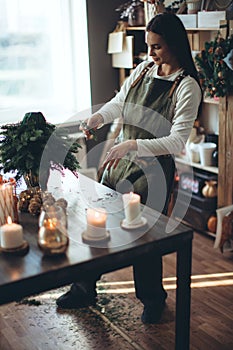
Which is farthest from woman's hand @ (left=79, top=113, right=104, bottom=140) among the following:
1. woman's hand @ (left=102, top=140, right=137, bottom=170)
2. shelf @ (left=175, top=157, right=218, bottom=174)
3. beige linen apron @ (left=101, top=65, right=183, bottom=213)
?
shelf @ (left=175, top=157, right=218, bottom=174)

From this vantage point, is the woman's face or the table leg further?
the woman's face

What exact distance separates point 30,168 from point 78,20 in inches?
84.9

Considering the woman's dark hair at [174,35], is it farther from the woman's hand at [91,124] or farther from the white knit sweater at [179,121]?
the woman's hand at [91,124]

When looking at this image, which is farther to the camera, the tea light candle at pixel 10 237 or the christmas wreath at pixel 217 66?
the christmas wreath at pixel 217 66

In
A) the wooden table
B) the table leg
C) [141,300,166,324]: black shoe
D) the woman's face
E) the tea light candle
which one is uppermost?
the woman's face

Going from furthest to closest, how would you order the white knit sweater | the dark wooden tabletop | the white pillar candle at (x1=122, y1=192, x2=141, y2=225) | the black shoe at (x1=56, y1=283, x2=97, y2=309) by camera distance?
the black shoe at (x1=56, y1=283, x2=97, y2=309)
the white knit sweater
the white pillar candle at (x1=122, y1=192, x2=141, y2=225)
the dark wooden tabletop

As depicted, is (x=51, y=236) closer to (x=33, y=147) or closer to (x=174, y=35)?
(x=33, y=147)

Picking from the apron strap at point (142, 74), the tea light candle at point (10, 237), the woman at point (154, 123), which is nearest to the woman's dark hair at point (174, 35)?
the woman at point (154, 123)

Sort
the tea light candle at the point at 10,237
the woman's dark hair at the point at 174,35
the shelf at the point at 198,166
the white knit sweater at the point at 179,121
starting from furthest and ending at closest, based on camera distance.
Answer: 1. the shelf at the point at 198,166
2. the woman's dark hair at the point at 174,35
3. the white knit sweater at the point at 179,121
4. the tea light candle at the point at 10,237

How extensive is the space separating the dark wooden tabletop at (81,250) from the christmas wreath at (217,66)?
1219mm

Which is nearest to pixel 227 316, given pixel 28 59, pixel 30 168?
pixel 30 168

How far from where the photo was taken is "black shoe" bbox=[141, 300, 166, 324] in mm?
2508

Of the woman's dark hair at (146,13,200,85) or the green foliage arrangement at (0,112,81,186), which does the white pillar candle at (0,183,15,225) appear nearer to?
the green foliage arrangement at (0,112,81,186)

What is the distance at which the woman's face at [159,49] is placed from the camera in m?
2.30
